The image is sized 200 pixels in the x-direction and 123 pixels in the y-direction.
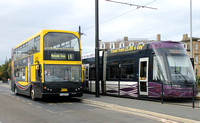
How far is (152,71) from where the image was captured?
1416 cm

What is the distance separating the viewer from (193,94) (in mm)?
11609

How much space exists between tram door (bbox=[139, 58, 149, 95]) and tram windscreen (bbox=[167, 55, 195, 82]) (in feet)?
4.83

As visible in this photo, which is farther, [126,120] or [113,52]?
[113,52]

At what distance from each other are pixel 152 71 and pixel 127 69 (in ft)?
7.96

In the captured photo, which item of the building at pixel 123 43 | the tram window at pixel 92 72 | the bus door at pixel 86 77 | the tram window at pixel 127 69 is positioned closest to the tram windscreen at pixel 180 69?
the tram window at pixel 127 69

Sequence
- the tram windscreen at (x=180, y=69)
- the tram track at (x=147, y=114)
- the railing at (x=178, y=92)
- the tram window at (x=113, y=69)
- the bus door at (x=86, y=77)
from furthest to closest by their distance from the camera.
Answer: the bus door at (x=86, y=77), the tram window at (x=113, y=69), the tram windscreen at (x=180, y=69), the railing at (x=178, y=92), the tram track at (x=147, y=114)

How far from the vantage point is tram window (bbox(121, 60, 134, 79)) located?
52.0 ft

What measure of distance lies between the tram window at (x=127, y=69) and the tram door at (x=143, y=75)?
890mm

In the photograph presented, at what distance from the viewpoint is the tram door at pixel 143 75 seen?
14555 mm

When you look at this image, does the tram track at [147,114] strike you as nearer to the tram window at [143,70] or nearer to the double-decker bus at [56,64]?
the double-decker bus at [56,64]

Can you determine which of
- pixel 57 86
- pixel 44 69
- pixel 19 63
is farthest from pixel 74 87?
pixel 19 63

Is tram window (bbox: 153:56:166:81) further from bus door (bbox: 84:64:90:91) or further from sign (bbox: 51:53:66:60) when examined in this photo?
bus door (bbox: 84:64:90:91)

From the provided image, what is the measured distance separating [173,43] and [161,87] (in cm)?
300

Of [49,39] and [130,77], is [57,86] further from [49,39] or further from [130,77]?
[130,77]
